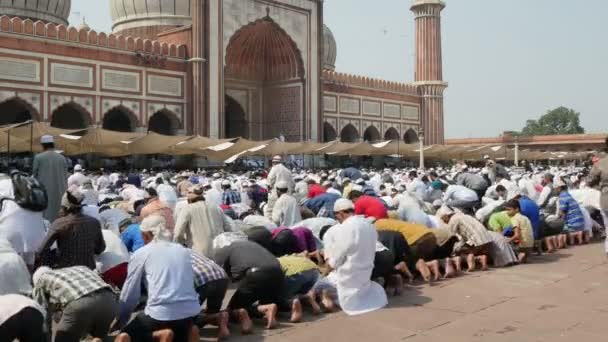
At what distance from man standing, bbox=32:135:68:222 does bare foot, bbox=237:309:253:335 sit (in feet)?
10.3

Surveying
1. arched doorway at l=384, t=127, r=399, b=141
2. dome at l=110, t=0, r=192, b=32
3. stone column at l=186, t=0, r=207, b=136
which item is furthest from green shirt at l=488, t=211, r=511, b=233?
arched doorway at l=384, t=127, r=399, b=141

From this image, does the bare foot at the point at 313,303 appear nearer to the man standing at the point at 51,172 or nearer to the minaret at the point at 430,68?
the man standing at the point at 51,172

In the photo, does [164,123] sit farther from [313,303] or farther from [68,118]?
[313,303]

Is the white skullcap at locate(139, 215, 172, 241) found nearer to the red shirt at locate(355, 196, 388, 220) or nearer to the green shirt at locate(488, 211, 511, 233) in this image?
the red shirt at locate(355, 196, 388, 220)

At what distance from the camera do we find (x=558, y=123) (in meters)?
77.2

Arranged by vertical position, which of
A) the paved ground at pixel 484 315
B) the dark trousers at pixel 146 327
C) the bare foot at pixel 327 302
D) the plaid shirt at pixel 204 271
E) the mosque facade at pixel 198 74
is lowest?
the paved ground at pixel 484 315

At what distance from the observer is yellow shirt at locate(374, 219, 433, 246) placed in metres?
6.33

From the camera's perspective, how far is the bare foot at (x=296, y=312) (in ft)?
16.0

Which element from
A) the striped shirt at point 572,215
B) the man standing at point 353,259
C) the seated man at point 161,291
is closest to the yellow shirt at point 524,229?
the striped shirt at point 572,215

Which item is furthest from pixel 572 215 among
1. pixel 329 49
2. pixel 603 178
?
pixel 329 49

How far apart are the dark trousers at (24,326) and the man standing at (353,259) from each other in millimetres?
2480

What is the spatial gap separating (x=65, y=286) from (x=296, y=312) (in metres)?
1.83

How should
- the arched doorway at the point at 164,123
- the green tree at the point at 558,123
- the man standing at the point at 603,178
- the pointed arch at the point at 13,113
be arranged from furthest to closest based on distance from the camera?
1. the green tree at the point at 558,123
2. the arched doorway at the point at 164,123
3. the pointed arch at the point at 13,113
4. the man standing at the point at 603,178

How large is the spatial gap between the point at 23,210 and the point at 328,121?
25682mm
